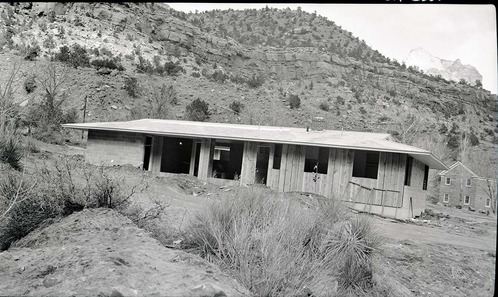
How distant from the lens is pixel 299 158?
66.9 feet

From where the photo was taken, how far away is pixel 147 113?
1533 inches

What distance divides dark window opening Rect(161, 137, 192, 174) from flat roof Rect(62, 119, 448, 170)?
115 centimetres

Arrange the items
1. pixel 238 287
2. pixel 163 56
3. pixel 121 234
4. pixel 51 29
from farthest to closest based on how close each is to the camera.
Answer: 1. pixel 163 56
2. pixel 51 29
3. pixel 121 234
4. pixel 238 287

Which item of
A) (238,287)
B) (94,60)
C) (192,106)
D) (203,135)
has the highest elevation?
(94,60)

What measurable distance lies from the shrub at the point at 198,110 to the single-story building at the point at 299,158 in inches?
548

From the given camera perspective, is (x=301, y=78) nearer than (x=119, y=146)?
No

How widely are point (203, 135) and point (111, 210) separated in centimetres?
1306

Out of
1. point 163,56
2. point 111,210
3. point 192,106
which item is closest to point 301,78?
point 163,56

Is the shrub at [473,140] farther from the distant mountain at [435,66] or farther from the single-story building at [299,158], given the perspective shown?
the single-story building at [299,158]

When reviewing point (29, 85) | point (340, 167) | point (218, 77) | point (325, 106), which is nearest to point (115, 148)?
point (340, 167)

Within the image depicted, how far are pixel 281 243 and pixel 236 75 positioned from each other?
2115 inches

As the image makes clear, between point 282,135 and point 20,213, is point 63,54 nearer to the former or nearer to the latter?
point 282,135

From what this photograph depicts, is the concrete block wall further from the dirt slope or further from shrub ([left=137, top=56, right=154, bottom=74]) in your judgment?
shrub ([left=137, top=56, right=154, bottom=74])

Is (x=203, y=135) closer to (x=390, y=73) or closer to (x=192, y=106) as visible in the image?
(x=192, y=106)
